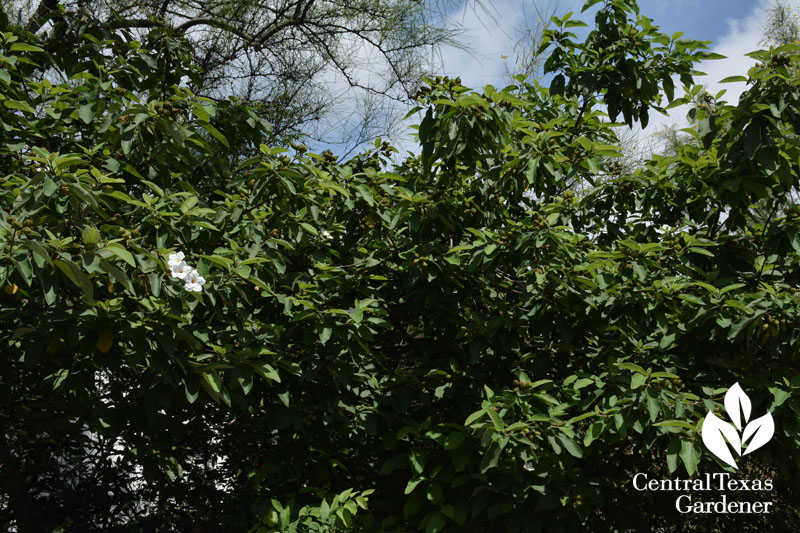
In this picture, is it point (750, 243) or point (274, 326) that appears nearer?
point (274, 326)

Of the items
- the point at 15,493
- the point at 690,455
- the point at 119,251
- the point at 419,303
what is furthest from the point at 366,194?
the point at 15,493

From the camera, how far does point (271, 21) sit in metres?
4.95

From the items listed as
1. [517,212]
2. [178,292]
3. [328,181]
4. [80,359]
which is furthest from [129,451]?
[517,212]

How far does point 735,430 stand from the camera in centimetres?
Result: 228

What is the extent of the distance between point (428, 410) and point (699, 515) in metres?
1.66

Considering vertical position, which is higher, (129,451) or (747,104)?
(747,104)

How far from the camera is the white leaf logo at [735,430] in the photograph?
218 centimetres

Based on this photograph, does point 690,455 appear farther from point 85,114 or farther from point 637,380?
point 85,114

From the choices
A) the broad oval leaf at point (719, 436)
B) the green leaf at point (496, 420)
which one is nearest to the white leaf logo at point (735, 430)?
the broad oval leaf at point (719, 436)

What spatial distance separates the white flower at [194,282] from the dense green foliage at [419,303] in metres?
0.04

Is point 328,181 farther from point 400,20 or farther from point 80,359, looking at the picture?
point 400,20

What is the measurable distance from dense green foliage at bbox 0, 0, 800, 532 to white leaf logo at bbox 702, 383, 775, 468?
0.19 feet

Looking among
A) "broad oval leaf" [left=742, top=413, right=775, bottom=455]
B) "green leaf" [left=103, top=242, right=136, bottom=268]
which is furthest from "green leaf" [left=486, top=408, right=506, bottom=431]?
"green leaf" [left=103, top=242, right=136, bottom=268]

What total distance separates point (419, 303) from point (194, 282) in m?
1.01
